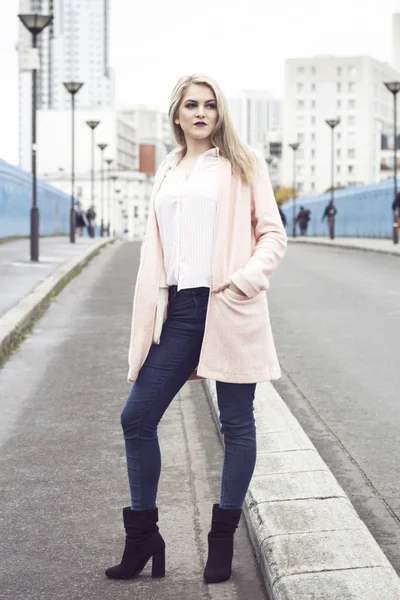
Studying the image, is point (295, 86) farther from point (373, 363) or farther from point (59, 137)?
point (373, 363)

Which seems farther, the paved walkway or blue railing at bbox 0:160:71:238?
blue railing at bbox 0:160:71:238

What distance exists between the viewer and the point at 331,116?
186 m

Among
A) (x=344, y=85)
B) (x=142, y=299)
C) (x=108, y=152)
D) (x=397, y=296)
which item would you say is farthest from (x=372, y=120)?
(x=142, y=299)

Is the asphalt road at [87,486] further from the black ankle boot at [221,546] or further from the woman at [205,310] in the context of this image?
the woman at [205,310]

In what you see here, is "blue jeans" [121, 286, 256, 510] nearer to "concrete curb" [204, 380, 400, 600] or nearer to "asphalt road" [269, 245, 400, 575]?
"concrete curb" [204, 380, 400, 600]

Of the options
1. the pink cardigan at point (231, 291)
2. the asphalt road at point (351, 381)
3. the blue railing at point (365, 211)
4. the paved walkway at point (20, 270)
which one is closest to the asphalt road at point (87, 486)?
the asphalt road at point (351, 381)

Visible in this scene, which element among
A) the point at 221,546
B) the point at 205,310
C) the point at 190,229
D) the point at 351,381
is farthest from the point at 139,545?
the point at 351,381

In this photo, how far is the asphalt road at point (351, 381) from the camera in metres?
5.16

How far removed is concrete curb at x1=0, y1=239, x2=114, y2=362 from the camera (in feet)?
33.6

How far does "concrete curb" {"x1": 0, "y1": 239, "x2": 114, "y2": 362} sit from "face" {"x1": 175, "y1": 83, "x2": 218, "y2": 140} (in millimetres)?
5819

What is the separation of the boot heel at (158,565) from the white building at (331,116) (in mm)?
179686

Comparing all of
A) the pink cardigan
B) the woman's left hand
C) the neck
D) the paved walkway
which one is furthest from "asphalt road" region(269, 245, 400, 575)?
the paved walkway

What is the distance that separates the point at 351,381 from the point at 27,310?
494cm

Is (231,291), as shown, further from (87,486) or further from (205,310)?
(87,486)
